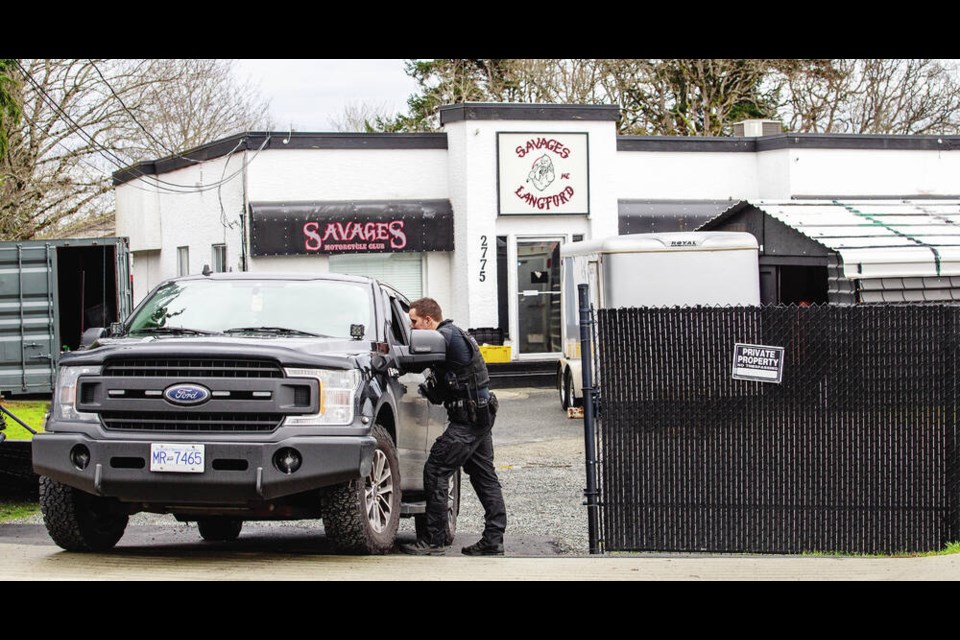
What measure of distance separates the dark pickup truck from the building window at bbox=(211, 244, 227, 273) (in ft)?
55.1

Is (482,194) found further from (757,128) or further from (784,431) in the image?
(784,431)

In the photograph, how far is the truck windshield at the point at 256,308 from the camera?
27.0 ft

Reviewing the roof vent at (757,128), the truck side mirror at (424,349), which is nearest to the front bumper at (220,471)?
the truck side mirror at (424,349)

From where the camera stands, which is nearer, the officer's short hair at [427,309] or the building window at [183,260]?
the officer's short hair at [427,309]

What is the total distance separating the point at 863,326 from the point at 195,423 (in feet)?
15.4

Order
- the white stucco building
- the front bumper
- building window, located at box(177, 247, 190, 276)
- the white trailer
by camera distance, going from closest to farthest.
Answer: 1. the front bumper
2. the white trailer
3. the white stucco building
4. building window, located at box(177, 247, 190, 276)

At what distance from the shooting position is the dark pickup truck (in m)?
7.21

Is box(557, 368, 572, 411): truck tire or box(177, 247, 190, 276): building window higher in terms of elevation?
box(177, 247, 190, 276): building window

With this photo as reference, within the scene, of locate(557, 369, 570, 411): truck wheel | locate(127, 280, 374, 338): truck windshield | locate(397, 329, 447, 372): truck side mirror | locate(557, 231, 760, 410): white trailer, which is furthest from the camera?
locate(557, 369, 570, 411): truck wheel

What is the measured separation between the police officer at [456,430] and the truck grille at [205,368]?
181 centimetres

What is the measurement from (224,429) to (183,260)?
21.1 m

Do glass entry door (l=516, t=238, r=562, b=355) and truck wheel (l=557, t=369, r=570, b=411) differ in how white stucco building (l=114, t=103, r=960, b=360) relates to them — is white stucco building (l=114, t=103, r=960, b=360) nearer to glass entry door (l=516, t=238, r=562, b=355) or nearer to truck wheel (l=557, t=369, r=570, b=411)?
glass entry door (l=516, t=238, r=562, b=355)

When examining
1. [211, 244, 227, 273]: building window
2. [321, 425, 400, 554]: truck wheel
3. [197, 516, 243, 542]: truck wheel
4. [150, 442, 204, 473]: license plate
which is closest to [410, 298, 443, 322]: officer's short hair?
[321, 425, 400, 554]: truck wheel

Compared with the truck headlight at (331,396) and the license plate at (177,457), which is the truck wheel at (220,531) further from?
the truck headlight at (331,396)
